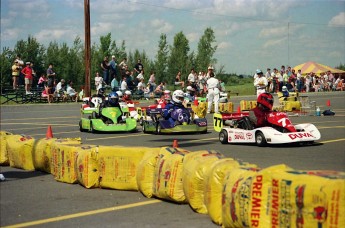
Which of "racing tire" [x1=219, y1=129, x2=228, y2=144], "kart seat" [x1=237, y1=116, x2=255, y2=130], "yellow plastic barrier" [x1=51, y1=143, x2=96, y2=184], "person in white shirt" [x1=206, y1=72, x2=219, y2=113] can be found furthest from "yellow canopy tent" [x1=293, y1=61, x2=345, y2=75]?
"yellow plastic barrier" [x1=51, y1=143, x2=96, y2=184]

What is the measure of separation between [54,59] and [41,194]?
4477 cm

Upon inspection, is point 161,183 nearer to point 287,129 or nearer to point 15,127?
point 287,129

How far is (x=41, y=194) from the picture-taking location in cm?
945

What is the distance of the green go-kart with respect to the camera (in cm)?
1888

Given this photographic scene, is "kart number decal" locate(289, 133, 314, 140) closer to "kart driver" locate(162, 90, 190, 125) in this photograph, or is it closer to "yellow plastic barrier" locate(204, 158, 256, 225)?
"kart driver" locate(162, 90, 190, 125)

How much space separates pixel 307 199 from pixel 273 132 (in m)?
8.51

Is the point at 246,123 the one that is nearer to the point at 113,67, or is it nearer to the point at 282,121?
the point at 282,121

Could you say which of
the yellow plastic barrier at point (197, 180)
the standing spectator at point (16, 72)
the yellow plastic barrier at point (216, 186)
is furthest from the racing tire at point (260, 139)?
the standing spectator at point (16, 72)

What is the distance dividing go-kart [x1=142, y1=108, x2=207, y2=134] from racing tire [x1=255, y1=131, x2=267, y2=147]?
367 centimetres

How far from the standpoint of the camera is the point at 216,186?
7.44 m

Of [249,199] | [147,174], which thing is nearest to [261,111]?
[147,174]

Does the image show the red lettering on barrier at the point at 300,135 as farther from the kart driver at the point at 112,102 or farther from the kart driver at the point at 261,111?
the kart driver at the point at 112,102

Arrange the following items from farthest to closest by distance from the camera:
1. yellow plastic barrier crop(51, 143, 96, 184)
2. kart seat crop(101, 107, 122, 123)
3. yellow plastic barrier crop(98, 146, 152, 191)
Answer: kart seat crop(101, 107, 122, 123)
yellow plastic barrier crop(51, 143, 96, 184)
yellow plastic barrier crop(98, 146, 152, 191)

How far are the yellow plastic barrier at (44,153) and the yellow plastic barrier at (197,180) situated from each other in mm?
3671
